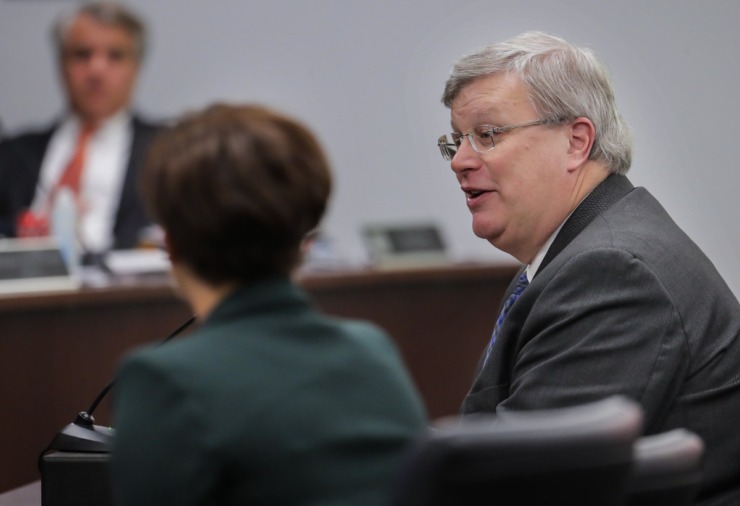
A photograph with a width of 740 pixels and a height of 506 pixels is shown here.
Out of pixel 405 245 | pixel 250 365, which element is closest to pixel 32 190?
pixel 405 245

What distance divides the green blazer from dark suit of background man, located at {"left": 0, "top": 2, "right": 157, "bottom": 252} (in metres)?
3.96

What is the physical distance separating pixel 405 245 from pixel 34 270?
154 cm

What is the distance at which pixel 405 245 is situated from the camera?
179 inches

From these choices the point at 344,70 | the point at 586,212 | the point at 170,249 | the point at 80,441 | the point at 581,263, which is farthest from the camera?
the point at 344,70

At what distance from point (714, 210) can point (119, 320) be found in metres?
2.70

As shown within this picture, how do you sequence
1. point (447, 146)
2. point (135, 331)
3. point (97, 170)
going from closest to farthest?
1. point (447, 146)
2. point (135, 331)
3. point (97, 170)

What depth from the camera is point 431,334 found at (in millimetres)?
4137

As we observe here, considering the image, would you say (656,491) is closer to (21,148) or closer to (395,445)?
(395,445)

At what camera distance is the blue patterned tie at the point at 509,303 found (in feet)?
6.14

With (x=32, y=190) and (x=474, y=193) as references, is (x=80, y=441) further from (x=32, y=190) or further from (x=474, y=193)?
(x=32, y=190)

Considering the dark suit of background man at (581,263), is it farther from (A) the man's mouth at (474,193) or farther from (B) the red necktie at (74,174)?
(B) the red necktie at (74,174)

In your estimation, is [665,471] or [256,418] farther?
[665,471]

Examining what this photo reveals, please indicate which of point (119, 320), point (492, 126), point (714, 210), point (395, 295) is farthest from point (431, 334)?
point (492, 126)

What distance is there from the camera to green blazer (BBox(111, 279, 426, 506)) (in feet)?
3.40
